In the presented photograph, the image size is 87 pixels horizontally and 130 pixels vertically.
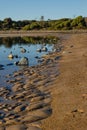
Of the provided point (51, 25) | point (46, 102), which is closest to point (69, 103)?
point (46, 102)

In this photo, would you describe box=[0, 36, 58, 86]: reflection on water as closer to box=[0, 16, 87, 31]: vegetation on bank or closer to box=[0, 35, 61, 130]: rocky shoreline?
box=[0, 35, 61, 130]: rocky shoreline

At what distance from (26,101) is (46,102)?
99 cm

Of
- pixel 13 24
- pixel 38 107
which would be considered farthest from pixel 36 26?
pixel 38 107

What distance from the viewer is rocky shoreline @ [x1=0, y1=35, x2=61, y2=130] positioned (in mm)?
11984

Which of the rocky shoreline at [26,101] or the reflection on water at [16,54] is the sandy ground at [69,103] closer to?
the rocky shoreline at [26,101]

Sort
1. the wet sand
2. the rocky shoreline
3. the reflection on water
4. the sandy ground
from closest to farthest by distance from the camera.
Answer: the sandy ground → the wet sand → the rocky shoreline → the reflection on water

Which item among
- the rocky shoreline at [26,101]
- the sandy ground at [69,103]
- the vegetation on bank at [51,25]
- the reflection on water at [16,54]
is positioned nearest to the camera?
the sandy ground at [69,103]

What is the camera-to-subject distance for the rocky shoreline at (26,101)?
1198 cm

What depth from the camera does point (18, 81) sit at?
65.9 ft

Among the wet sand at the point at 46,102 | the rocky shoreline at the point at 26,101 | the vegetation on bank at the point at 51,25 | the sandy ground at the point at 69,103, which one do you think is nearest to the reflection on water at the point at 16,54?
the rocky shoreline at the point at 26,101

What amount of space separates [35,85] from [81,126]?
770 centimetres

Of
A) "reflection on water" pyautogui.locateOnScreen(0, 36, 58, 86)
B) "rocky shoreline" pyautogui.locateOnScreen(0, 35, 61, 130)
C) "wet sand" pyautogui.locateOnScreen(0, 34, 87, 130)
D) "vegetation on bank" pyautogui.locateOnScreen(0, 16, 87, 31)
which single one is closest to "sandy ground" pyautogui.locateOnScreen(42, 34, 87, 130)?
"wet sand" pyautogui.locateOnScreen(0, 34, 87, 130)

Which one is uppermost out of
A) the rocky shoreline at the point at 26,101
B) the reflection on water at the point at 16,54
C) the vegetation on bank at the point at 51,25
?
the rocky shoreline at the point at 26,101

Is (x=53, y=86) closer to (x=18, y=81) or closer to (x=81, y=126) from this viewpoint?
(x=18, y=81)
